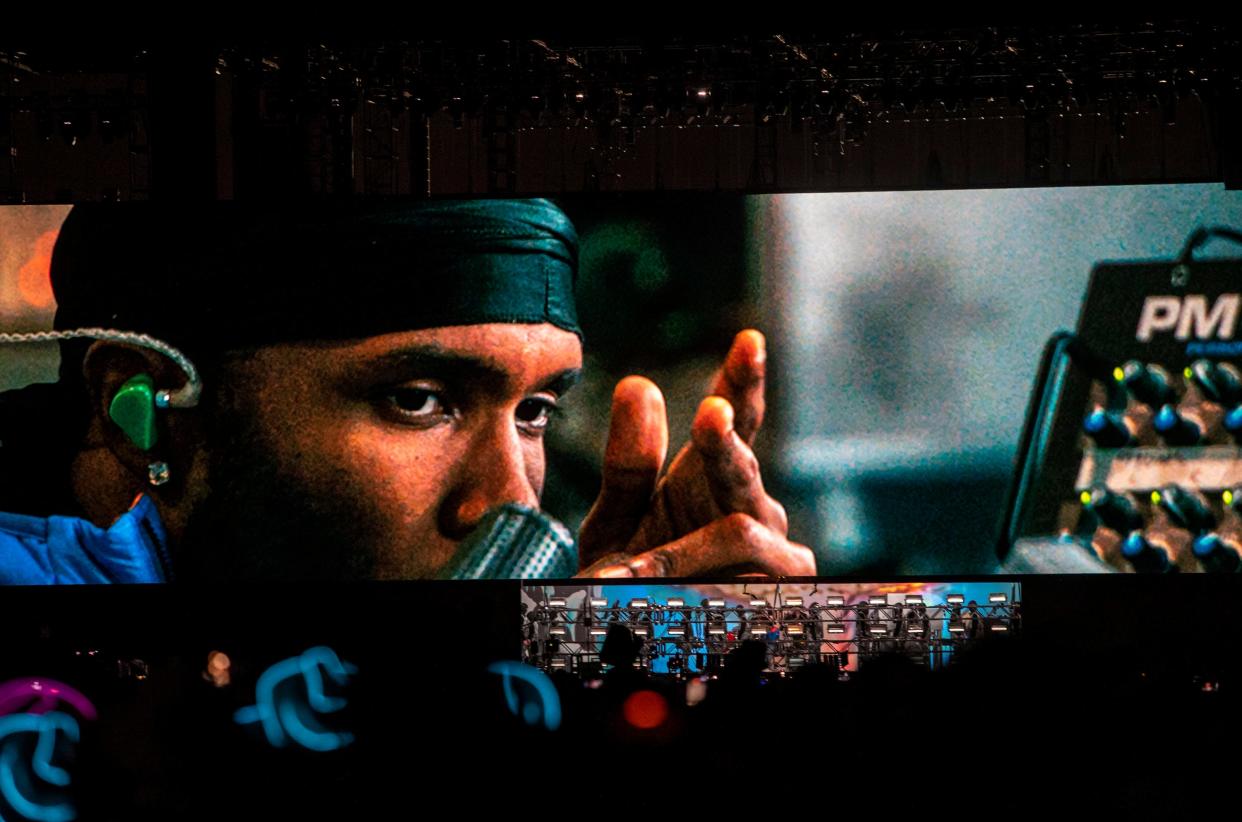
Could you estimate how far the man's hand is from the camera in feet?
29.0

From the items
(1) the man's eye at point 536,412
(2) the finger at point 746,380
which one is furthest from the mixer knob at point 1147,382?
(1) the man's eye at point 536,412

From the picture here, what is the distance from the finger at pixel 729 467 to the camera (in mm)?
8820

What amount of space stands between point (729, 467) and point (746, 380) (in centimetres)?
50

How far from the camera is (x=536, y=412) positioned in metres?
8.89

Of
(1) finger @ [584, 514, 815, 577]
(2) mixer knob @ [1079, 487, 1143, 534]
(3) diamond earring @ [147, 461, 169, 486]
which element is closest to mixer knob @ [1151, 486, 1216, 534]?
(2) mixer knob @ [1079, 487, 1143, 534]

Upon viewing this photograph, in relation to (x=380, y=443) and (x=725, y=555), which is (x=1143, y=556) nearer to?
(x=725, y=555)

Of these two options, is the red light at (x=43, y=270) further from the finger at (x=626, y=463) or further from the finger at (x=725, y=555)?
the finger at (x=725, y=555)

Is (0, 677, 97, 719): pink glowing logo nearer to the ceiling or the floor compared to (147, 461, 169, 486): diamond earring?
nearer to the ceiling

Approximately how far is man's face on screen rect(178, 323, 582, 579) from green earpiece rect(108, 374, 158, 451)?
1.16 feet

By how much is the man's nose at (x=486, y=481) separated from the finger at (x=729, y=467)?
1.02 meters

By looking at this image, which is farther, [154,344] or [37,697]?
[154,344]

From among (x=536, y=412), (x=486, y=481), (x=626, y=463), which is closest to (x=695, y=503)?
(x=626, y=463)

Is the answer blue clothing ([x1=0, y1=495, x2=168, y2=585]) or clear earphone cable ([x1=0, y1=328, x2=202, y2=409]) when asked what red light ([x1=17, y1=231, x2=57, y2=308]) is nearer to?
clear earphone cable ([x1=0, y1=328, x2=202, y2=409])

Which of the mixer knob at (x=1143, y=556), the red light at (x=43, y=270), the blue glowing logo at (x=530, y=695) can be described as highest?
the blue glowing logo at (x=530, y=695)
